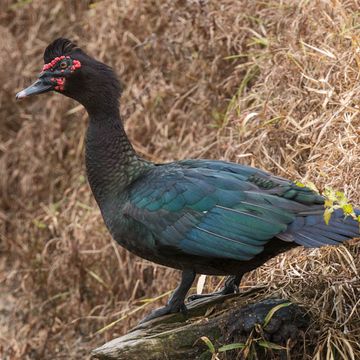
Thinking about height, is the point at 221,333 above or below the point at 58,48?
below

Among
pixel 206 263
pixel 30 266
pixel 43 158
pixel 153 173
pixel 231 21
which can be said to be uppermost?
pixel 231 21

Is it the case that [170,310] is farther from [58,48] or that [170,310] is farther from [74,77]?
[58,48]

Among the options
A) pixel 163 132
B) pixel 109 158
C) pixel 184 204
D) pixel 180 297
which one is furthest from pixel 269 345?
pixel 163 132

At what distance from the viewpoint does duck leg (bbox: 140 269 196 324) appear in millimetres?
4148

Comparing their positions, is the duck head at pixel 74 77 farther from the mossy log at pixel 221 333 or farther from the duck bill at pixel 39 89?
the mossy log at pixel 221 333

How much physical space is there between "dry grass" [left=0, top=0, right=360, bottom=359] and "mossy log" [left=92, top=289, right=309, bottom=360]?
0.47ft

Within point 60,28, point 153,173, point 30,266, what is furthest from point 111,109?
point 60,28

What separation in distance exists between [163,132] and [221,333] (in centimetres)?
256

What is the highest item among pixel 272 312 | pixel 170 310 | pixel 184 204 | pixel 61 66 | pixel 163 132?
pixel 61 66

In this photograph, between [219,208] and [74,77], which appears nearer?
[219,208]

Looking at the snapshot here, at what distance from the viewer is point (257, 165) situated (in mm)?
5242

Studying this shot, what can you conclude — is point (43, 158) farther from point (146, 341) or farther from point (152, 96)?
point (146, 341)

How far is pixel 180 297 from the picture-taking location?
419 centimetres

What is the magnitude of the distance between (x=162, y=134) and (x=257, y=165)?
50.6 inches
